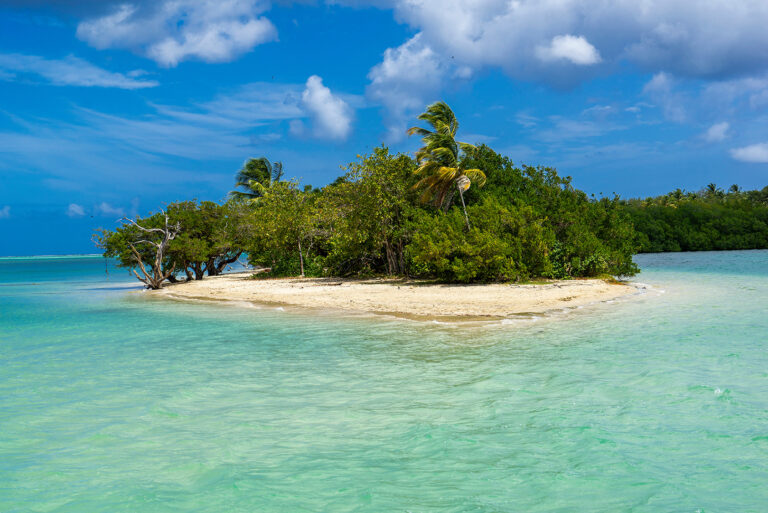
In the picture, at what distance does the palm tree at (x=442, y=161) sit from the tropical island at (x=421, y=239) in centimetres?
6

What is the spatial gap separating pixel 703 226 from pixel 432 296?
2554 inches

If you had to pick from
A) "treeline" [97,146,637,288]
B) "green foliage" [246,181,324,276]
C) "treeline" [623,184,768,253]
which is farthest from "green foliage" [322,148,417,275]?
"treeline" [623,184,768,253]

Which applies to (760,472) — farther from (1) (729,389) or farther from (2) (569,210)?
(2) (569,210)

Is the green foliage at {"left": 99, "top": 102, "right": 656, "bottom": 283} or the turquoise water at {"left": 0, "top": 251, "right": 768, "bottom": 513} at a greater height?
the green foliage at {"left": 99, "top": 102, "right": 656, "bottom": 283}

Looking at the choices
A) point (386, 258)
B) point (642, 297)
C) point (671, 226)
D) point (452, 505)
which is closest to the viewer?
point (452, 505)

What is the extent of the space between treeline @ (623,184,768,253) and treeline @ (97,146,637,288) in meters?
47.0

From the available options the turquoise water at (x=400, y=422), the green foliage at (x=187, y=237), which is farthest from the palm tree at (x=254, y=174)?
the turquoise water at (x=400, y=422)

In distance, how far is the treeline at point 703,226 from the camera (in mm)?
69625

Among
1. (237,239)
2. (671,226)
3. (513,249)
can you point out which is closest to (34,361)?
(513,249)

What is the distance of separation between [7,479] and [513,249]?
2010cm

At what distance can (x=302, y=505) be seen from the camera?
450cm

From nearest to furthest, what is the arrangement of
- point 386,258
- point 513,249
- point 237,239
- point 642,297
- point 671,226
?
1. point 642,297
2. point 513,249
3. point 386,258
4. point 237,239
5. point 671,226

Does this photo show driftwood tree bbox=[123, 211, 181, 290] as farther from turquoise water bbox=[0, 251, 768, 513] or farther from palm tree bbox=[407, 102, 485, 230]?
turquoise water bbox=[0, 251, 768, 513]

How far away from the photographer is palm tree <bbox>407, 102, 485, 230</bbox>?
25.4 metres
